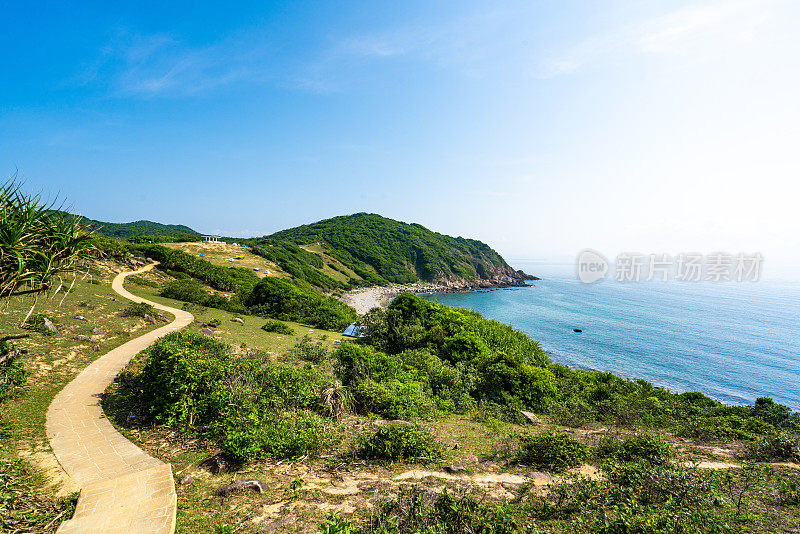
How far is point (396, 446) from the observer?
27.2 feet

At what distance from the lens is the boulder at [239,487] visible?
6188 millimetres

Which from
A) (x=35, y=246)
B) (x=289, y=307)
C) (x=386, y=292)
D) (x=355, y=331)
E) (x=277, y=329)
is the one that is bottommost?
(x=386, y=292)

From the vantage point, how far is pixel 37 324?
14109 mm

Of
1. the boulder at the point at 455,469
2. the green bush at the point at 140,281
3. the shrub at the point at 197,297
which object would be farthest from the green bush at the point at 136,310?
the boulder at the point at 455,469

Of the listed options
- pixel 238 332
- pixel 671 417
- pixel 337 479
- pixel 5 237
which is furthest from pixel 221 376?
pixel 671 417

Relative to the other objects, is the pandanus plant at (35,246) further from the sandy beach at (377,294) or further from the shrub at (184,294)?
the sandy beach at (377,294)

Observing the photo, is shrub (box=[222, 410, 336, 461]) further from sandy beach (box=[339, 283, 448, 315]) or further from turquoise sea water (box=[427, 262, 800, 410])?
sandy beach (box=[339, 283, 448, 315])

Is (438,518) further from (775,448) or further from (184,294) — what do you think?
(184,294)

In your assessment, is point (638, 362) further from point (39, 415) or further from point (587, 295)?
point (587, 295)

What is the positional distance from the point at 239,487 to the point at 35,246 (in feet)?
24.7

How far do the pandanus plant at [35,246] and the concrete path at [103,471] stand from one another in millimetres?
3583

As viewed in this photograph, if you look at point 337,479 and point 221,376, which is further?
point 221,376

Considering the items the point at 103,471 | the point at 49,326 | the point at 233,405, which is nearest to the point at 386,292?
the point at 49,326

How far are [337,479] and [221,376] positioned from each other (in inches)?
188
